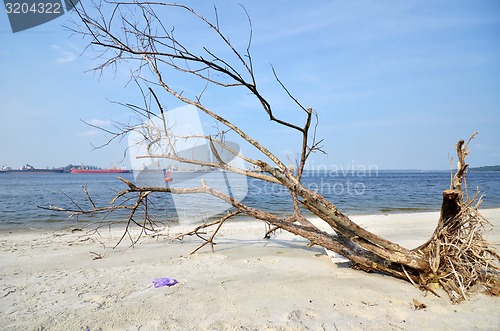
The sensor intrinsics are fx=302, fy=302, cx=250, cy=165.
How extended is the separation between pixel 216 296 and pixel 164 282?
2.62 ft

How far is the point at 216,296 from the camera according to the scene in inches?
132

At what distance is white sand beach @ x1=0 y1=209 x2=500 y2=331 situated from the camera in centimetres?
278

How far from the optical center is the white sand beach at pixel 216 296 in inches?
109

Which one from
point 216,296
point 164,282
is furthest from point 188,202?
point 216,296

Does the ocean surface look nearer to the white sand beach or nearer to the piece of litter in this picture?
the white sand beach

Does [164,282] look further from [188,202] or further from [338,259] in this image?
[188,202]

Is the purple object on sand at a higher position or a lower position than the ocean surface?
higher

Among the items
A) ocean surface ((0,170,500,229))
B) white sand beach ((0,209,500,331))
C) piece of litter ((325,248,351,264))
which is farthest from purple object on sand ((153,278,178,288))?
piece of litter ((325,248,351,264))

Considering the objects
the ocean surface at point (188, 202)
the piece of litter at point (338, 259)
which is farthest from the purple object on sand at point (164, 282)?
the piece of litter at point (338, 259)

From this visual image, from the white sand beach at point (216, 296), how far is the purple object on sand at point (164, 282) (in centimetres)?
8

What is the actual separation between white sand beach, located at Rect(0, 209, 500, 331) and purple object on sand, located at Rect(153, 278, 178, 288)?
0.08 meters

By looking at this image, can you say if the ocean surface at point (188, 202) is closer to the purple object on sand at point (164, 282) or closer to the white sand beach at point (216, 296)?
the white sand beach at point (216, 296)

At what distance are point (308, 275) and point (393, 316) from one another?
1292 mm

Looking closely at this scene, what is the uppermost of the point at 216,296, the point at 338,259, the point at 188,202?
the point at 338,259
